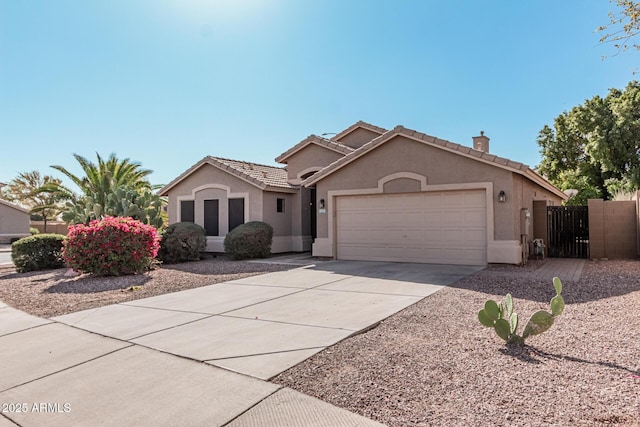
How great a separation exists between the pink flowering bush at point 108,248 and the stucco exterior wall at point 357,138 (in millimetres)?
12098

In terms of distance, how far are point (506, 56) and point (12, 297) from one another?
17.7m

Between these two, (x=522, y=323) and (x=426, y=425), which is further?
(x=522, y=323)

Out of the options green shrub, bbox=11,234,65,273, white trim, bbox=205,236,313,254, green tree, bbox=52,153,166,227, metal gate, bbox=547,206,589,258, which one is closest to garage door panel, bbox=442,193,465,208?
metal gate, bbox=547,206,589,258

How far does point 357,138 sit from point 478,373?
18.1 meters

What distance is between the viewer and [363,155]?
15.2 metres

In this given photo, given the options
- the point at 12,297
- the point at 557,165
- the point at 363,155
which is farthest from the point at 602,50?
the point at 557,165

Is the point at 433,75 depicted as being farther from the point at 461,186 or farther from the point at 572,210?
the point at 572,210

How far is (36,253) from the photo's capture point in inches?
548

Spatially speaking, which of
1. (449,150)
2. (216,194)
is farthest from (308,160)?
(449,150)

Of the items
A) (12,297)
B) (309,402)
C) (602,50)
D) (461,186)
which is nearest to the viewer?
(309,402)

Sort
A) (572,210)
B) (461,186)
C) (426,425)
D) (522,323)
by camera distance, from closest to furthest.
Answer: (426,425) < (522,323) < (461,186) < (572,210)

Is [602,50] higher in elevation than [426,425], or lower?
higher

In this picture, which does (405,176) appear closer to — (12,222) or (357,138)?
(357,138)

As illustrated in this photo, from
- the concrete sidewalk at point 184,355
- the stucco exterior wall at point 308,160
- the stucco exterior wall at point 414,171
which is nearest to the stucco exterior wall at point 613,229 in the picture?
the stucco exterior wall at point 414,171
